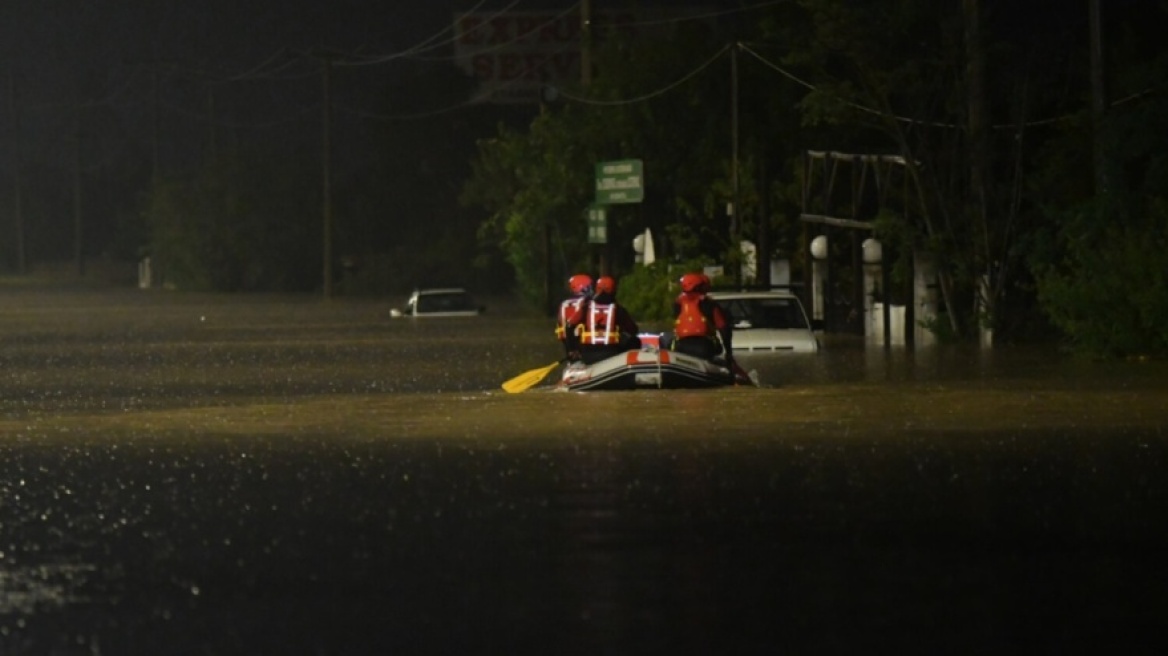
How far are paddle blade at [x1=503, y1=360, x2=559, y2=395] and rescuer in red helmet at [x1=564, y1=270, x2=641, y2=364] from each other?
1201 mm

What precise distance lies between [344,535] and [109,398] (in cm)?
1545

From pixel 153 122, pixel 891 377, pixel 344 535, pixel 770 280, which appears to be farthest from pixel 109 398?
pixel 153 122

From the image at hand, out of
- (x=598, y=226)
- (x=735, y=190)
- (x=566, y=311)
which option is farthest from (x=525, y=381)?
(x=598, y=226)

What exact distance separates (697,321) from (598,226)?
3131 cm

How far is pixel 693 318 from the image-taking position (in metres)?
27.7

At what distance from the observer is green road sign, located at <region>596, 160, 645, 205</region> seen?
188 ft

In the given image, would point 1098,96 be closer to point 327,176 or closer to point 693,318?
point 693,318

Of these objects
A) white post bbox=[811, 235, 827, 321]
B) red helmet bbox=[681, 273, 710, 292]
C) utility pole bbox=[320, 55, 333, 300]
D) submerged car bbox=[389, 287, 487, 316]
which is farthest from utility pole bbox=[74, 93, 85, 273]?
red helmet bbox=[681, 273, 710, 292]

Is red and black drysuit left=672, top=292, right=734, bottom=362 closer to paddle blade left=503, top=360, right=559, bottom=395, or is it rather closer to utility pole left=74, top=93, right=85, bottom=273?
paddle blade left=503, top=360, right=559, bottom=395

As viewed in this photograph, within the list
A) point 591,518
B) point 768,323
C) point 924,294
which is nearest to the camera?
point 591,518

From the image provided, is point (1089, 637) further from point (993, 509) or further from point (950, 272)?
point (950, 272)

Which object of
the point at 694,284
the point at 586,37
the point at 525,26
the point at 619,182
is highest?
the point at 525,26

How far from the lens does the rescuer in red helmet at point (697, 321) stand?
2767cm

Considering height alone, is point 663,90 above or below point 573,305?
above
